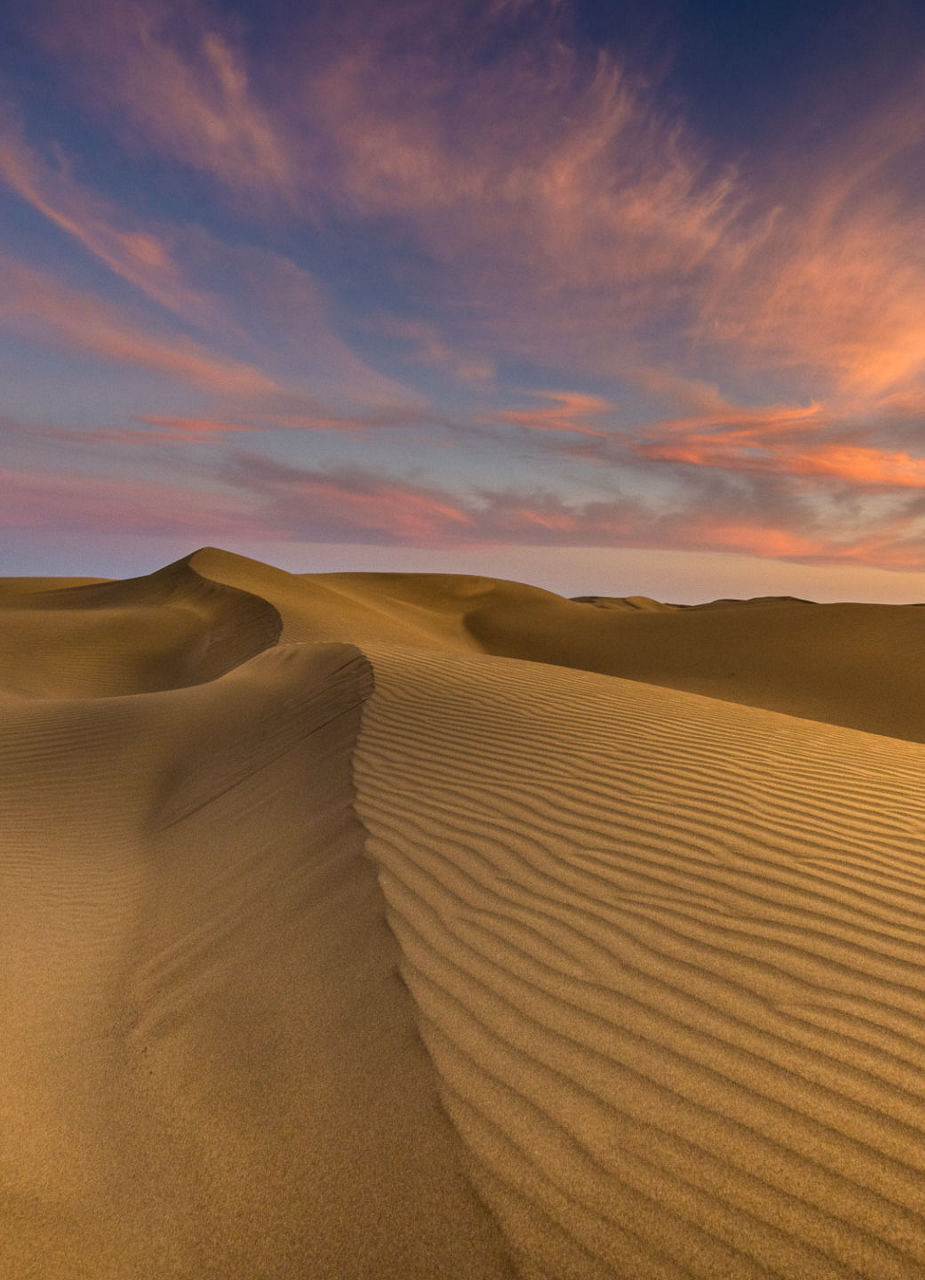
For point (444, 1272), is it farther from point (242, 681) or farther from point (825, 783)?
point (242, 681)

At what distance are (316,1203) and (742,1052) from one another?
1.40 meters

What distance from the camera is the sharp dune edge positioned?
1.85 meters

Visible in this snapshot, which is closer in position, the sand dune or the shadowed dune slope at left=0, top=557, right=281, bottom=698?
the shadowed dune slope at left=0, top=557, right=281, bottom=698

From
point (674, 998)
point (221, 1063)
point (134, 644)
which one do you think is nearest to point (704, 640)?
point (134, 644)

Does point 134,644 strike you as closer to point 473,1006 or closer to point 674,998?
point 473,1006

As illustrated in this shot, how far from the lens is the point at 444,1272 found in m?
1.73

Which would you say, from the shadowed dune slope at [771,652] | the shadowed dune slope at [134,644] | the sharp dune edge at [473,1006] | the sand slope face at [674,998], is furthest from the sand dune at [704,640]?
the sand slope face at [674,998]

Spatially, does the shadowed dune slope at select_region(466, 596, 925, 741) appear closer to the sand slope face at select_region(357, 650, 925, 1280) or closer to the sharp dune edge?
the sharp dune edge

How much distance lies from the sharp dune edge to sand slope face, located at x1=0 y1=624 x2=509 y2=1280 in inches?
0.5

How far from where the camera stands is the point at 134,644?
58.9 ft

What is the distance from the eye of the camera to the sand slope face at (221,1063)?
1.90 m

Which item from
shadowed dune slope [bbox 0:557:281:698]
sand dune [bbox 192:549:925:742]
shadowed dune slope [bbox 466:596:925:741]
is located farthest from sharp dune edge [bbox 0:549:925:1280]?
shadowed dune slope [bbox 466:596:925:741]

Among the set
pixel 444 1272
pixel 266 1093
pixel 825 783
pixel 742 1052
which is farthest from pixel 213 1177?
pixel 825 783

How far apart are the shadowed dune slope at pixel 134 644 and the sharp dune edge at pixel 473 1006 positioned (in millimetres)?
9158
